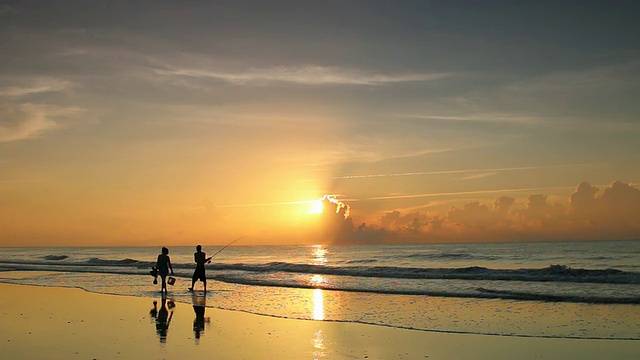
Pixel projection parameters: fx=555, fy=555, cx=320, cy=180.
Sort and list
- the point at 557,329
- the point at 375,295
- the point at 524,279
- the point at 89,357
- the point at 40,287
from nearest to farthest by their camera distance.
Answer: the point at 89,357 < the point at 557,329 < the point at 375,295 < the point at 40,287 < the point at 524,279

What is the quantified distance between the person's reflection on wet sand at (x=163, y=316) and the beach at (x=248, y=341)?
13cm

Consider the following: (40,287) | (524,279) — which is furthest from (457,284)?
(40,287)

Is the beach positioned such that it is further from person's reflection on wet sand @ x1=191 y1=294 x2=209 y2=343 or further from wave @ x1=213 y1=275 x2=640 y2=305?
wave @ x1=213 y1=275 x2=640 y2=305

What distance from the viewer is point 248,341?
11.4m

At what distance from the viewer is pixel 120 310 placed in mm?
16203

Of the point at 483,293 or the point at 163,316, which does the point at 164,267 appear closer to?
the point at 163,316

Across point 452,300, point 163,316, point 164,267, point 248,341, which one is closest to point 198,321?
point 163,316

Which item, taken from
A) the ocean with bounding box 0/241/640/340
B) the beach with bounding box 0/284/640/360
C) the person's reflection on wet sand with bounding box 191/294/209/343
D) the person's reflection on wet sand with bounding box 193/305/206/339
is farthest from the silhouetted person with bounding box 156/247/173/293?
the beach with bounding box 0/284/640/360

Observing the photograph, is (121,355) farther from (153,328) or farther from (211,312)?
(211,312)

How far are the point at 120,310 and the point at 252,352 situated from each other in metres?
7.46

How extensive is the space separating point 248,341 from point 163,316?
4535mm

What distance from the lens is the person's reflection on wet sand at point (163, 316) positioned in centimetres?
1232

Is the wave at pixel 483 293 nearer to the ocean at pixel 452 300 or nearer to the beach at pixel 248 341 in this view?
the ocean at pixel 452 300

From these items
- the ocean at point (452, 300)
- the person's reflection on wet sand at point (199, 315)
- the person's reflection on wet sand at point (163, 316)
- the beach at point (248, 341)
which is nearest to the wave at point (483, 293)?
the ocean at point (452, 300)
